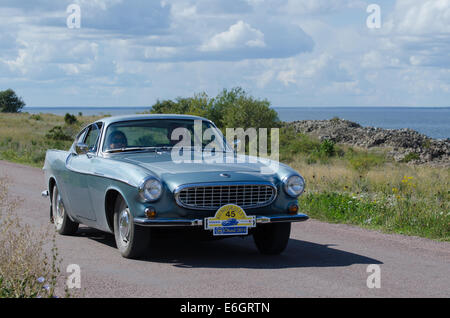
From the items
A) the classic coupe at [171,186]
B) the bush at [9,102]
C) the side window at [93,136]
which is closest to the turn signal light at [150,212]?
the classic coupe at [171,186]

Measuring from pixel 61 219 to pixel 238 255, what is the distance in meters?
3.04

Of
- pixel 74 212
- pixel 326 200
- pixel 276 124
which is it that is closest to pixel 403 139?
pixel 276 124

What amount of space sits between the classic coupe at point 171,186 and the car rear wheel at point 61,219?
142mm

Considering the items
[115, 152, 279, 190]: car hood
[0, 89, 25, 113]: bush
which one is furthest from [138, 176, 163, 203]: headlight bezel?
[0, 89, 25, 113]: bush

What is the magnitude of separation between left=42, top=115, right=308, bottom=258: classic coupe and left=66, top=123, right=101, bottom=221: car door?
0.5 inches

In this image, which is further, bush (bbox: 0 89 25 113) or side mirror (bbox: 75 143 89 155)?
bush (bbox: 0 89 25 113)

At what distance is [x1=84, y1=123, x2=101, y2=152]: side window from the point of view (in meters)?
9.65

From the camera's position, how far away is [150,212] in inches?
305

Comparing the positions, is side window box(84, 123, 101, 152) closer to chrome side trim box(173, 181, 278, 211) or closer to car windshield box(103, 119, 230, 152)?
car windshield box(103, 119, 230, 152)

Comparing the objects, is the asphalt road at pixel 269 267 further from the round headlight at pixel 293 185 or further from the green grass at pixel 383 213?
the round headlight at pixel 293 185

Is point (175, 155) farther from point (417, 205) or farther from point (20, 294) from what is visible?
point (417, 205)

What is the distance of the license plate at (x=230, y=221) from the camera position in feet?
25.8

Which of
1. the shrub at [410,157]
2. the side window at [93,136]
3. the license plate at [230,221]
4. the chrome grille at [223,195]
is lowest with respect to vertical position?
the shrub at [410,157]
